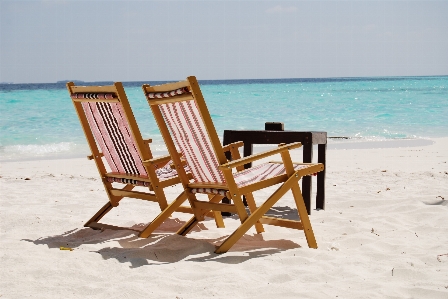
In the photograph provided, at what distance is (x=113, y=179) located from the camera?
460cm

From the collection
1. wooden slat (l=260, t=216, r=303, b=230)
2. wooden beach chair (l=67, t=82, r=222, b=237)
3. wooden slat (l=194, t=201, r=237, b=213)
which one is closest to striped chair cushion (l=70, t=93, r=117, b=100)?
→ wooden beach chair (l=67, t=82, r=222, b=237)

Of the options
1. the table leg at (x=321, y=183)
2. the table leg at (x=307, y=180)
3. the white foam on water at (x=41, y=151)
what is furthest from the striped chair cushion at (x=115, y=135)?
the white foam on water at (x=41, y=151)

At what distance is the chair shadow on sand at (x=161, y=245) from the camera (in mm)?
3828

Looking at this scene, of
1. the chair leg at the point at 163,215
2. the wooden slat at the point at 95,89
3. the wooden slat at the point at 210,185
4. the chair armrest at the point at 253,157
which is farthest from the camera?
the chair leg at the point at 163,215

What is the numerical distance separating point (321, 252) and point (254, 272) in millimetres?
582

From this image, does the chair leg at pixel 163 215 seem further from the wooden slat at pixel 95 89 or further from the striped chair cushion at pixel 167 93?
the wooden slat at pixel 95 89

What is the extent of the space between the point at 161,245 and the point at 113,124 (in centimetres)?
86

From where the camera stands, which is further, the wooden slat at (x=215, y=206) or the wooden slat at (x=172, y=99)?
the wooden slat at (x=215, y=206)

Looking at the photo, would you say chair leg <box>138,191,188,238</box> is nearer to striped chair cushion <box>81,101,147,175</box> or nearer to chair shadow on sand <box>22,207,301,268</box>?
chair shadow on sand <box>22,207,301,268</box>

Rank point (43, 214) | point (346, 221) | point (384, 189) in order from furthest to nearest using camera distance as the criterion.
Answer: point (384, 189) < point (43, 214) < point (346, 221)

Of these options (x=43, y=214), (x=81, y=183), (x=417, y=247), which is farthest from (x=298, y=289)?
(x=81, y=183)

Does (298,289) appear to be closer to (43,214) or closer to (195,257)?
(195,257)

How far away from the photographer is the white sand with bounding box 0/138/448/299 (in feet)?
10.5

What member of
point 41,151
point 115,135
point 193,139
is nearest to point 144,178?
point 115,135
